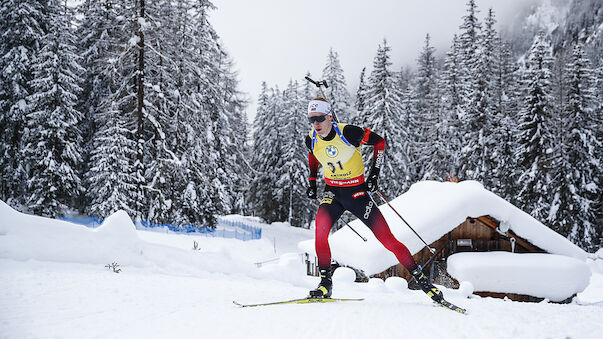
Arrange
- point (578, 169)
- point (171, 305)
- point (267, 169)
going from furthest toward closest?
point (267, 169), point (578, 169), point (171, 305)

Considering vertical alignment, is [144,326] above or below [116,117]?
below

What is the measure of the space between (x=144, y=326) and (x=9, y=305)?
130 centimetres

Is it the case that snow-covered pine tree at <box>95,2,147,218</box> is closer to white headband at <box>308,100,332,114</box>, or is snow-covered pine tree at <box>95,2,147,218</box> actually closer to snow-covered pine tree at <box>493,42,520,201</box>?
white headband at <box>308,100,332,114</box>

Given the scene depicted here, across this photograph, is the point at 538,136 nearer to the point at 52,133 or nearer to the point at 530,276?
the point at 530,276

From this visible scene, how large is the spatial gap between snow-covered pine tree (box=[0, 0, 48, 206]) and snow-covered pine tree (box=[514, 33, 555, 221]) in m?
30.9

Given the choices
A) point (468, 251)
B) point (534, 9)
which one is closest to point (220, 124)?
point (468, 251)

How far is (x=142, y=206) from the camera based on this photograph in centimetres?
1794

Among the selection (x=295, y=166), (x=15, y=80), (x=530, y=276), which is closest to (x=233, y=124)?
(x=295, y=166)

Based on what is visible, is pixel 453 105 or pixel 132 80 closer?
pixel 132 80

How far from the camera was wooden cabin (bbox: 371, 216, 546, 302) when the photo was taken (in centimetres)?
1176

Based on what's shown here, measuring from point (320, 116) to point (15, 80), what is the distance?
2270 centimetres

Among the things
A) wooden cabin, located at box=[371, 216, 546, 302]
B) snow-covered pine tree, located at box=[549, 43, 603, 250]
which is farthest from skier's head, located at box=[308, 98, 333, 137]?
snow-covered pine tree, located at box=[549, 43, 603, 250]

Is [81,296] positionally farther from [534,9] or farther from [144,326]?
[534,9]

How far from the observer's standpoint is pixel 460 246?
11875mm
